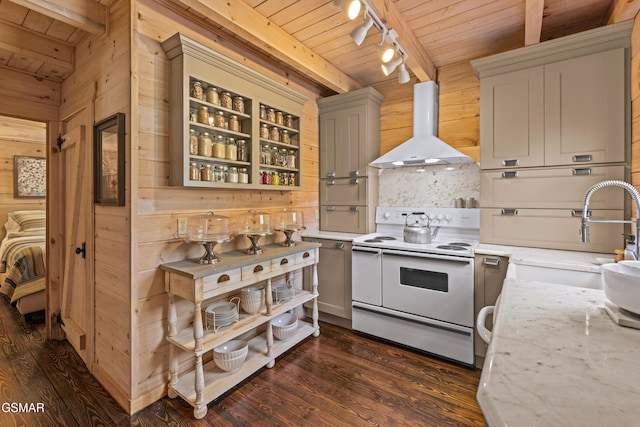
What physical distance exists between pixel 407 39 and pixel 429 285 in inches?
78.9

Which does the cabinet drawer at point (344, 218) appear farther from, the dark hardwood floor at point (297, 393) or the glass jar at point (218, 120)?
the glass jar at point (218, 120)

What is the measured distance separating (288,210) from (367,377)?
1.64m

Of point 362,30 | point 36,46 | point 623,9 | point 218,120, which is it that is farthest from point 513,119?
point 36,46

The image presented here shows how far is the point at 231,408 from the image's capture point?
184 centimetres

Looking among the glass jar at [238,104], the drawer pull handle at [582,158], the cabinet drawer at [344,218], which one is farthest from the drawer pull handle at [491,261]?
the glass jar at [238,104]

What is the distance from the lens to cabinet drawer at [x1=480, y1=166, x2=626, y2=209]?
1962mm

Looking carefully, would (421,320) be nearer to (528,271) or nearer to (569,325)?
(528,271)

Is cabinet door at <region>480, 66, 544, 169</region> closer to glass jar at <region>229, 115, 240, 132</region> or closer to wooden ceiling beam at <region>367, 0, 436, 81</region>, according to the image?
wooden ceiling beam at <region>367, 0, 436, 81</region>

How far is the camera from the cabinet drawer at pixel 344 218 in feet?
10.4

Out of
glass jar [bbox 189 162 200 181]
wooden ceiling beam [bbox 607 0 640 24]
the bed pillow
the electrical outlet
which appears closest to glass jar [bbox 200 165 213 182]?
glass jar [bbox 189 162 200 181]

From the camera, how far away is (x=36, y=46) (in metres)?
2.16

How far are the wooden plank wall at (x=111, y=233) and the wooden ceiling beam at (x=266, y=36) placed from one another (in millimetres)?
515

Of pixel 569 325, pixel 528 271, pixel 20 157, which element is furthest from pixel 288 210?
pixel 20 157

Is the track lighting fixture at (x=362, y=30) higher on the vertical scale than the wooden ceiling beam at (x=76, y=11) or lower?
lower
